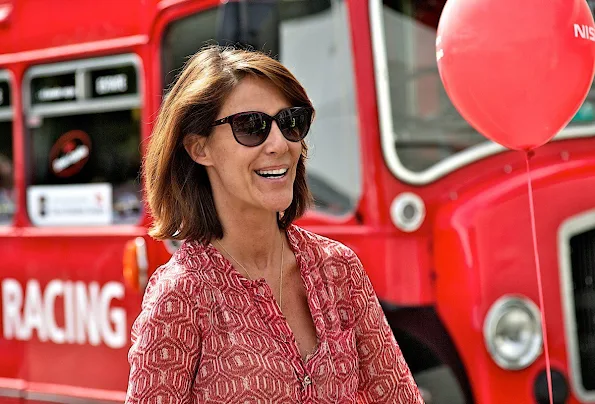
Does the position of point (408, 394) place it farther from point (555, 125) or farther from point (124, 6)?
point (124, 6)

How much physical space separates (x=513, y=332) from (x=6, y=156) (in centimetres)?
Answer: 313

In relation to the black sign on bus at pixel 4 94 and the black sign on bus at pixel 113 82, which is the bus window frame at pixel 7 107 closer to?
the black sign on bus at pixel 4 94

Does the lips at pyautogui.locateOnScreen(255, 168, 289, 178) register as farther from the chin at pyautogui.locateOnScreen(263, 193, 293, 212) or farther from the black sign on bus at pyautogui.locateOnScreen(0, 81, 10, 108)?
the black sign on bus at pyautogui.locateOnScreen(0, 81, 10, 108)

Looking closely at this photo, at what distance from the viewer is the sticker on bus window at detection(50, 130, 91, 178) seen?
5348 millimetres

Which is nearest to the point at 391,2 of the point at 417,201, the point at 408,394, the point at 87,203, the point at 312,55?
the point at 312,55

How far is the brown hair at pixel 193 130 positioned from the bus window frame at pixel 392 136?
200 centimetres

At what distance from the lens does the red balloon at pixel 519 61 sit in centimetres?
284

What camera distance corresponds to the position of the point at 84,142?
534 cm

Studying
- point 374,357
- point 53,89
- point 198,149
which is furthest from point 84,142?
point 374,357

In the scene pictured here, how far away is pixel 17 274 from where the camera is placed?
5.64 meters

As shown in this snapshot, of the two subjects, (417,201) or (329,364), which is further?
(417,201)

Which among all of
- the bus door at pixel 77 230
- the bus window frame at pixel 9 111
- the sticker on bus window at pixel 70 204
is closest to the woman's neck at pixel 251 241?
the bus door at pixel 77 230

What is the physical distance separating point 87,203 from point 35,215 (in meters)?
0.44

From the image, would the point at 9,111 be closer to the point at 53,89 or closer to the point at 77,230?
the point at 53,89
